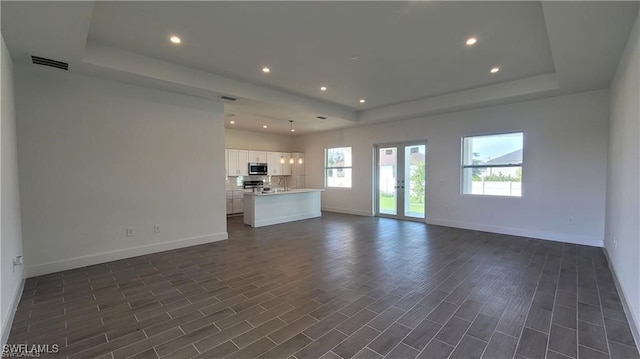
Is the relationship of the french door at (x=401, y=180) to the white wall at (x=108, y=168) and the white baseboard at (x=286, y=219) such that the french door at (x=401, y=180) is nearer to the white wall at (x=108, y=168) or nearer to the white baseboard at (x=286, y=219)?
the white baseboard at (x=286, y=219)

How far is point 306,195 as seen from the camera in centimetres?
799

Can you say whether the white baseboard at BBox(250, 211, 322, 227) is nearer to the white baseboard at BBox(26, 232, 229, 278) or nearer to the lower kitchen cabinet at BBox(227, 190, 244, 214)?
the white baseboard at BBox(26, 232, 229, 278)

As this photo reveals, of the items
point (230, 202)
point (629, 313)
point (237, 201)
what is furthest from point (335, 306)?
point (237, 201)

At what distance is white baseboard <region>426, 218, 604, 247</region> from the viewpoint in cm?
482

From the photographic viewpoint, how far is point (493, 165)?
235 inches

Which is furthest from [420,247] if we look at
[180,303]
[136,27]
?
[136,27]

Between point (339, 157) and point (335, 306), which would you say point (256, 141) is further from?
point (335, 306)

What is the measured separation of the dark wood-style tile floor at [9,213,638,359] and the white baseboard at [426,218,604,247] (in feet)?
1.08

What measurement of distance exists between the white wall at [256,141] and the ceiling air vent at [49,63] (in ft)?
15.7

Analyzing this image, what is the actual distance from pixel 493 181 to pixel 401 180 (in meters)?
2.21

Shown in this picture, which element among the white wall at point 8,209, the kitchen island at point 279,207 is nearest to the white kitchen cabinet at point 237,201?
the kitchen island at point 279,207

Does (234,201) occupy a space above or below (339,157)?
below

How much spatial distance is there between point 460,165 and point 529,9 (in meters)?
4.01

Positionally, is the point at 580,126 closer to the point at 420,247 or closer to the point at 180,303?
the point at 420,247
